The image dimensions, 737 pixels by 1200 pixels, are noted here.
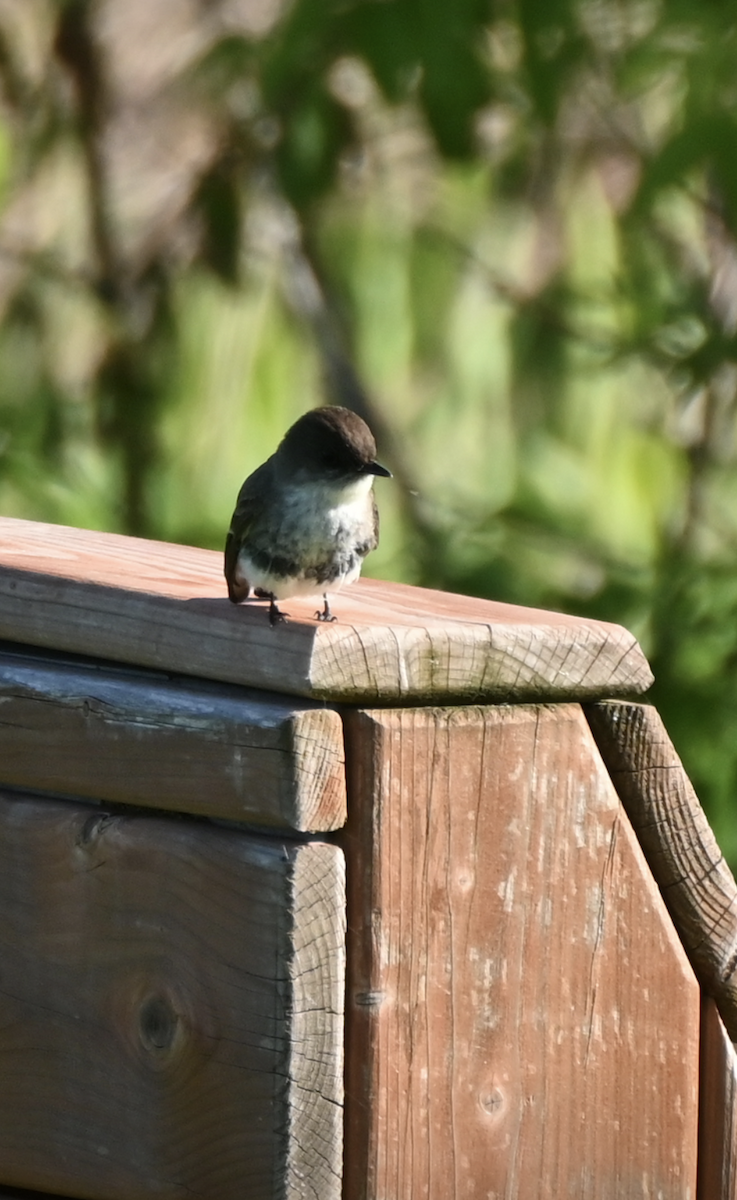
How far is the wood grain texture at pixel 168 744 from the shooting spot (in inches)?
66.2

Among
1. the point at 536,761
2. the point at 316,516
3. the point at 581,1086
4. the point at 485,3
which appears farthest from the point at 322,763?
the point at 485,3

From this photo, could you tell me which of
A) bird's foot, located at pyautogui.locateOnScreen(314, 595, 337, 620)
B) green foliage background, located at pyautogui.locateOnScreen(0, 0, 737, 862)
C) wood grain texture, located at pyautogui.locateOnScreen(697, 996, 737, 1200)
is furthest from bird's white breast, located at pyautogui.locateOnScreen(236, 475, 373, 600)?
wood grain texture, located at pyautogui.locateOnScreen(697, 996, 737, 1200)

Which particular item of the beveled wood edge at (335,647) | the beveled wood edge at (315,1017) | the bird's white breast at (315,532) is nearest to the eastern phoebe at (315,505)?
the bird's white breast at (315,532)

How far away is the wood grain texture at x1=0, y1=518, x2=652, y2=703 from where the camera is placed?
5.65 ft

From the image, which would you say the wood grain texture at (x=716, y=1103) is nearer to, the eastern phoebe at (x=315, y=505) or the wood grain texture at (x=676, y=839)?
the wood grain texture at (x=676, y=839)

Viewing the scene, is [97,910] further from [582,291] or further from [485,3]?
[582,291]

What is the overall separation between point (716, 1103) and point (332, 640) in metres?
0.75

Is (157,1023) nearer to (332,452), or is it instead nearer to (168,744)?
(168,744)

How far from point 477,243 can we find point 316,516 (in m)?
2.56

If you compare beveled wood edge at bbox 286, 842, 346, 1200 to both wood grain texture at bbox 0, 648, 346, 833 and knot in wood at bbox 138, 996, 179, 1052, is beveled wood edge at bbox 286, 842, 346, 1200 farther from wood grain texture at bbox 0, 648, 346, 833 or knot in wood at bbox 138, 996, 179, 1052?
knot in wood at bbox 138, 996, 179, 1052

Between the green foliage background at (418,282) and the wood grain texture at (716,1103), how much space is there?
100 centimetres

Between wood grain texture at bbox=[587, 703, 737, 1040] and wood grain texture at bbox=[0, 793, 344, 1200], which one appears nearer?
wood grain texture at bbox=[0, 793, 344, 1200]

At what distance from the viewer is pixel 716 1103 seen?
6.47 feet

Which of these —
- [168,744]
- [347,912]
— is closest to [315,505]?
[168,744]
